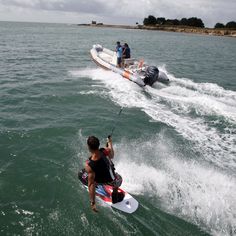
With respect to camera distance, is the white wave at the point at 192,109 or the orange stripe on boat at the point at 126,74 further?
the orange stripe on boat at the point at 126,74

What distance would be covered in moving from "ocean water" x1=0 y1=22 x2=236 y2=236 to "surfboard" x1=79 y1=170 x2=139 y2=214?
260 millimetres

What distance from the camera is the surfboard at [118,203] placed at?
675 centimetres

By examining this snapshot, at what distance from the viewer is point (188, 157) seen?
9836 mm

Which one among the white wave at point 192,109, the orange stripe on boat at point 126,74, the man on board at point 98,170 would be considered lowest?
the white wave at point 192,109

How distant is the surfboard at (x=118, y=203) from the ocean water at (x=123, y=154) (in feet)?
0.85

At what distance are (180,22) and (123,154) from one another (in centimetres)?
12002

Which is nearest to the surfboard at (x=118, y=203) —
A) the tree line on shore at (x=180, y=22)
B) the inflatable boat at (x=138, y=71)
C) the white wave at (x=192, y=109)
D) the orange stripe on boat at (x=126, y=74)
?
the white wave at (x=192, y=109)

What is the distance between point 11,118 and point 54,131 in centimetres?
225

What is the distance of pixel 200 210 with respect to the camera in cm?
717

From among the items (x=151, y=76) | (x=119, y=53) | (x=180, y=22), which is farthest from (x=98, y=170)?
(x=180, y=22)

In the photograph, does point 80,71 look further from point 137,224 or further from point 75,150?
point 137,224

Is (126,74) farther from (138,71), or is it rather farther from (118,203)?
(118,203)

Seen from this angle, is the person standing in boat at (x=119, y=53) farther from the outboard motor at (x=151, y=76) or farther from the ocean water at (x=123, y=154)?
the outboard motor at (x=151, y=76)

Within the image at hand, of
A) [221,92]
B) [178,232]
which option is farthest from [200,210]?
[221,92]
